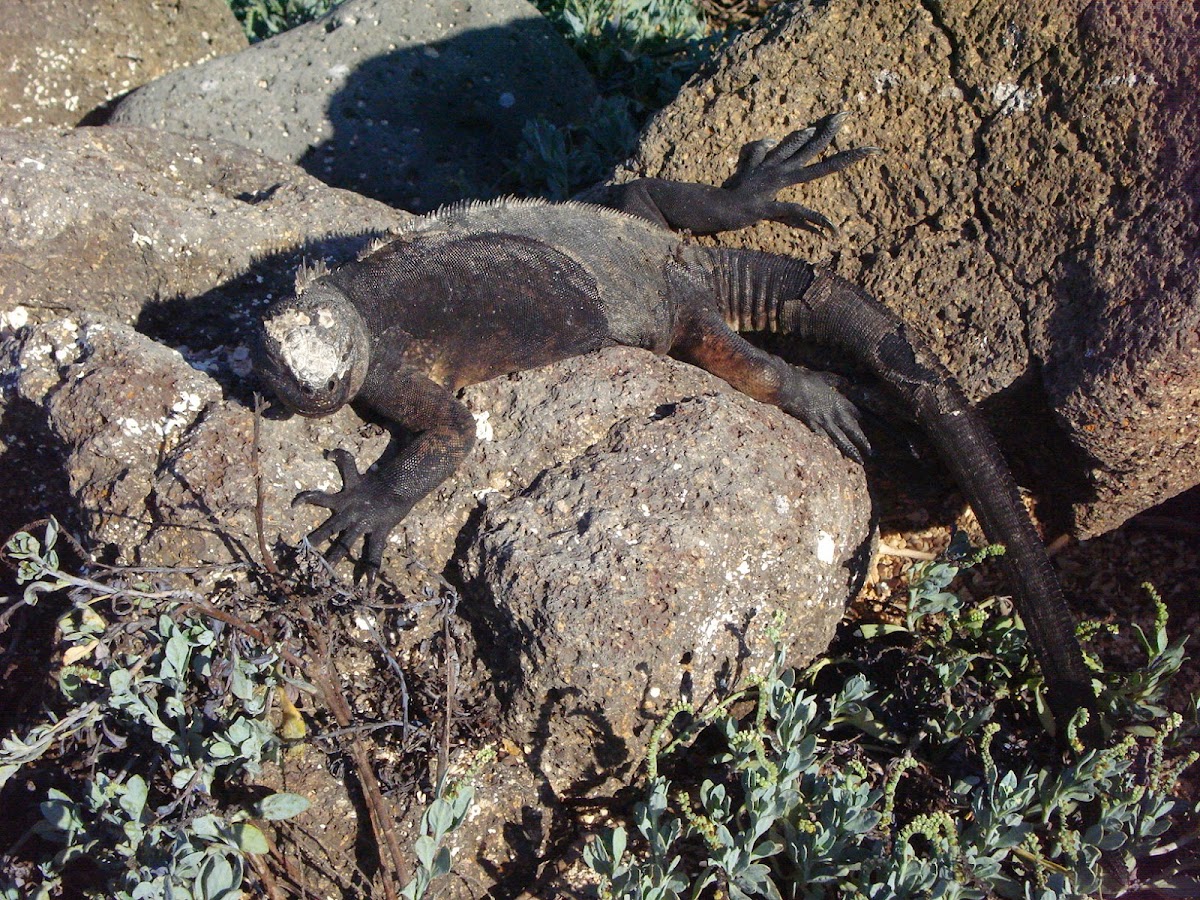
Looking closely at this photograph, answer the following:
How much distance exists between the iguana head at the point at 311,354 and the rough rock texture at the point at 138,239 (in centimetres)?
52

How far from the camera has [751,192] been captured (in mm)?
3348

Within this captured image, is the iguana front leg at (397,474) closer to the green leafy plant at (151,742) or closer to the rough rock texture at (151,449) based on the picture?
the rough rock texture at (151,449)

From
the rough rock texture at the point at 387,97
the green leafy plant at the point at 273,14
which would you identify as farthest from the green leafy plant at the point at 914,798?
the green leafy plant at the point at 273,14

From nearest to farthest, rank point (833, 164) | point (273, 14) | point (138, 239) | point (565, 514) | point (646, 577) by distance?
point (646, 577), point (565, 514), point (138, 239), point (833, 164), point (273, 14)

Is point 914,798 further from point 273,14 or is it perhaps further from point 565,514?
point 273,14

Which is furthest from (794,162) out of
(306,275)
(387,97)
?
A: (387,97)

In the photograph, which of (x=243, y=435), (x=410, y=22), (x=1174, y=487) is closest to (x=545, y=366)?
(x=243, y=435)

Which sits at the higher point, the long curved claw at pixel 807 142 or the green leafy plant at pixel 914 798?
the long curved claw at pixel 807 142

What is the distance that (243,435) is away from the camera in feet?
8.54

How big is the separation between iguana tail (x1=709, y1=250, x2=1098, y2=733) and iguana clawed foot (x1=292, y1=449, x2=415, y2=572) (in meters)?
1.43

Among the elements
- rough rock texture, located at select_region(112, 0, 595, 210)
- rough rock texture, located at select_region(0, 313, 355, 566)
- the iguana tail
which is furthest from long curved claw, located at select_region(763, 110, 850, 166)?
rough rock texture, located at select_region(0, 313, 355, 566)

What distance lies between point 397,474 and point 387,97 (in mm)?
2710

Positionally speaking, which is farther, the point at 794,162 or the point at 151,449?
the point at 794,162

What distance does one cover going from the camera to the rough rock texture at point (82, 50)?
4703 mm
